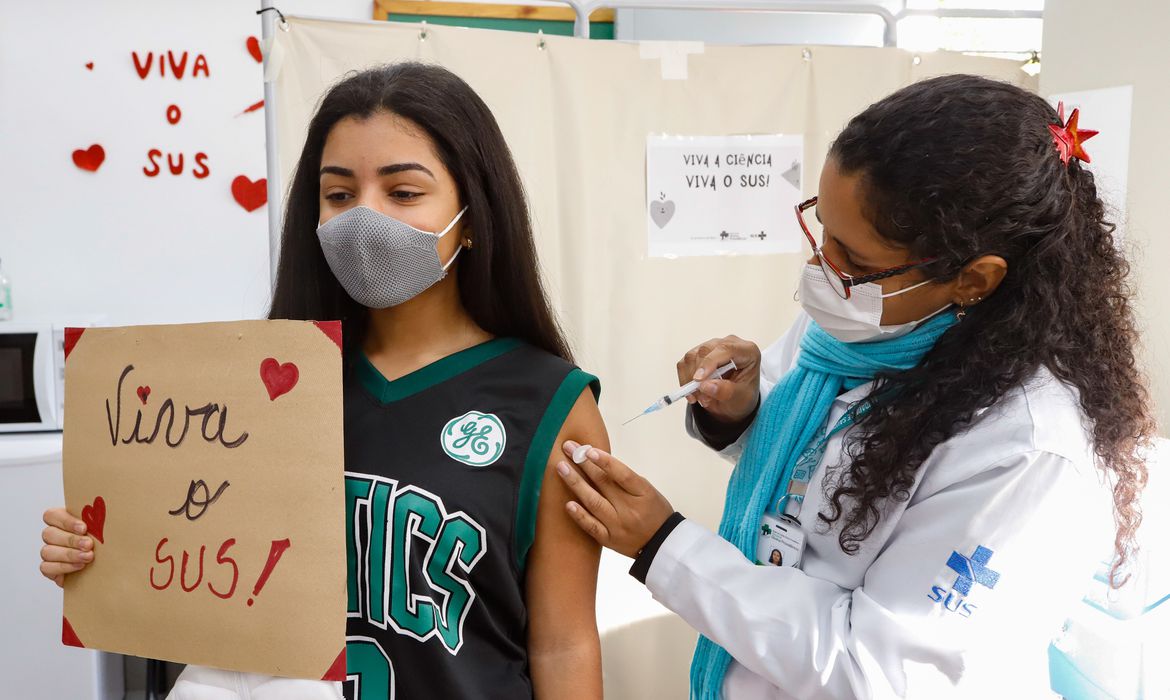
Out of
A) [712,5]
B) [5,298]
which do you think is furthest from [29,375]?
[712,5]

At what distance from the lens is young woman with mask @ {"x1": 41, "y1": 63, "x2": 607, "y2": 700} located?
97 cm

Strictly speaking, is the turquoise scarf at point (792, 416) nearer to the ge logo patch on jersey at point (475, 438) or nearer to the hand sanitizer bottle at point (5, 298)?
the ge logo patch on jersey at point (475, 438)

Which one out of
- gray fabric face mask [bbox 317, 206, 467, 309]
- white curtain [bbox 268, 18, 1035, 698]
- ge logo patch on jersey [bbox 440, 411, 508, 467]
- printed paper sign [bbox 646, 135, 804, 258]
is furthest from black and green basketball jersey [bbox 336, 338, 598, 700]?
printed paper sign [bbox 646, 135, 804, 258]

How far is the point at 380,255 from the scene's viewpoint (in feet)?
3.37

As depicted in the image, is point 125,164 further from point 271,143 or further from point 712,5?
point 712,5

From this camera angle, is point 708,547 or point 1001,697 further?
point 708,547

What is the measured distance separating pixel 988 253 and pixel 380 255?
72 cm

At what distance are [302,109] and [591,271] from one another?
2.78 feet

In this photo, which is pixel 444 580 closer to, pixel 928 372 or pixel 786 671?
pixel 786 671

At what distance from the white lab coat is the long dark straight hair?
17.6 inches

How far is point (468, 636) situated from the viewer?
985 mm

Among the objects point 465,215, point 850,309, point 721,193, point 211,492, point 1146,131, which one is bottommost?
point 211,492

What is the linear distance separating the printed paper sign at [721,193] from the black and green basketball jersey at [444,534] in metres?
1.40

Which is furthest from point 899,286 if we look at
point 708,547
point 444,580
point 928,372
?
point 444,580
